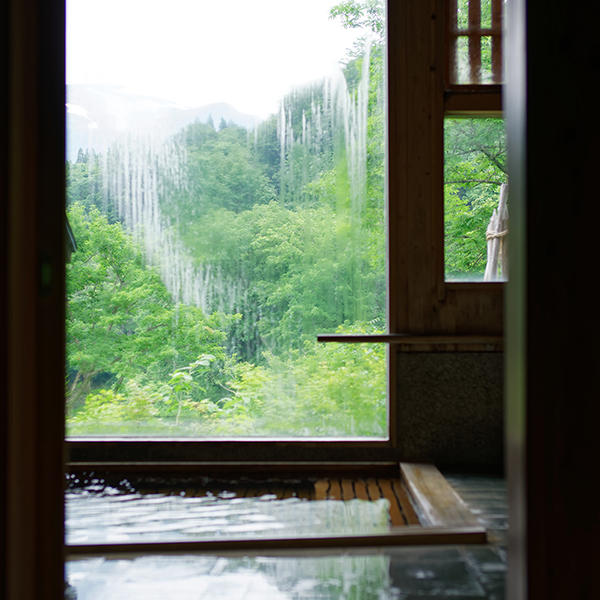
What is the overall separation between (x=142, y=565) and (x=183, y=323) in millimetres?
2047

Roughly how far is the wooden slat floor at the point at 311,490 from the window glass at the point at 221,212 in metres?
0.48

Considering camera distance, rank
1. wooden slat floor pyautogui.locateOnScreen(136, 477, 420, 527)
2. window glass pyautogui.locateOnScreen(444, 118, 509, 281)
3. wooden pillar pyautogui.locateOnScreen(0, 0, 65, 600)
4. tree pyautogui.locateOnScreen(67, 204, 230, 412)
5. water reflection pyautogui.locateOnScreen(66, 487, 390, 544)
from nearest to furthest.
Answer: wooden pillar pyautogui.locateOnScreen(0, 0, 65, 600) → water reflection pyautogui.locateOnScreen(66, 487, 390, 544) → wooden slat floor pyautogui.locateOnScreen(136, 477, 420, 527) → window glass pyautogui.locateOnScreen(444, 118, 509, 281) → tree pyautogui.locateOnScreen(67, 204, 230, 412)

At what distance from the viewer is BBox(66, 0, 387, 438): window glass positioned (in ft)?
12.5

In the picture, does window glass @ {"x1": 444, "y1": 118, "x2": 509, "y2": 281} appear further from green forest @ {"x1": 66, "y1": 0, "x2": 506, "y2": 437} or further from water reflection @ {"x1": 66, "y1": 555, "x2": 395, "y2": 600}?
water reflection @ {"x1": 66, "y1": 555, "x2": 395, "y2": 600}

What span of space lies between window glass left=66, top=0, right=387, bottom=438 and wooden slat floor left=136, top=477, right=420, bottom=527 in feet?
1.57

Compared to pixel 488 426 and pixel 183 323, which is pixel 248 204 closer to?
pixel 183 323

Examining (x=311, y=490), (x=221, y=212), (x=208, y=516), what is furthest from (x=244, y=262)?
(x=208, y=516)

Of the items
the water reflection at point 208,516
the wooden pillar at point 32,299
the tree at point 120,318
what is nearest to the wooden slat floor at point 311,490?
the water reflection at point 208,516

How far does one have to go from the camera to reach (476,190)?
148 inches
